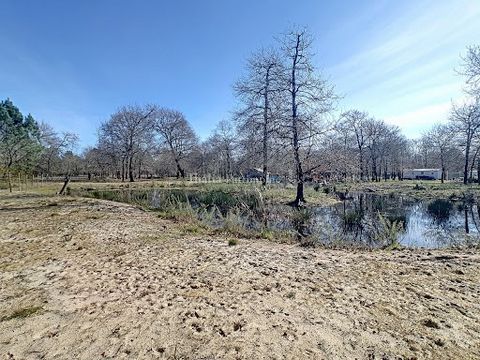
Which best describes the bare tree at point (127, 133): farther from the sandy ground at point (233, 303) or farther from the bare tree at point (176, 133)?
the sandy ground at point (233, 303)

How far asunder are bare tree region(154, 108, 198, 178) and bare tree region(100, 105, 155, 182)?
4.20m

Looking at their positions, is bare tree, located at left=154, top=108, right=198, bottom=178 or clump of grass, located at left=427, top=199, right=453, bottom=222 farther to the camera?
bare tree, located at left=154, top=108, right=198, bottom=178

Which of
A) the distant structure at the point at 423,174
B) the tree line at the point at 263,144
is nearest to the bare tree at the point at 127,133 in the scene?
the tree line at the point at 263,144

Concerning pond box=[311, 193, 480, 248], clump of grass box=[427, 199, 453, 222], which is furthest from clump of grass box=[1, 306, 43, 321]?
clump of grass box=[427, 199, 453, 222]

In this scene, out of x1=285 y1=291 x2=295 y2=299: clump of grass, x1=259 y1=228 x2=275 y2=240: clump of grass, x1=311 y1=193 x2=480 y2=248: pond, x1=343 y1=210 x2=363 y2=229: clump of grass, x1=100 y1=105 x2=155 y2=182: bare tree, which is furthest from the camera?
x1=100 y1=105 x2=155 y2=182: bare tree

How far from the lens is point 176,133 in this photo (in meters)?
53.3

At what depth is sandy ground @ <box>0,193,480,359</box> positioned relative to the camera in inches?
120

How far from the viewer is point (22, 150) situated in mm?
24531

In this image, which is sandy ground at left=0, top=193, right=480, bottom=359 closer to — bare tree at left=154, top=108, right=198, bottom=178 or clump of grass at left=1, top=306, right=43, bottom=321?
clump of grass at left=1, top=306, right=43, bottom=321

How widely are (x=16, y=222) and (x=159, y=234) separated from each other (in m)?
5.13

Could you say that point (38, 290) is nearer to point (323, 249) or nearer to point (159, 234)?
point (159, 234)

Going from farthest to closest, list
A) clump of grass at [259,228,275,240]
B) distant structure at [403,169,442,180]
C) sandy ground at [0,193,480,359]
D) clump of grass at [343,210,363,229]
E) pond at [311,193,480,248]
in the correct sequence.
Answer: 1. distant structure at [403,169,442,180]
2. clump of grass at [343,210,363,229]
3. pond at [311,193,480,248]
4. clump of grass at [259,228,275,240]
5. sandy ground at [0,193,480,359]

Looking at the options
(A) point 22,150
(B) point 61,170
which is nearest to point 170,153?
(B) point 61,170

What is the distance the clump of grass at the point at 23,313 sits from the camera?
3.65 meters
